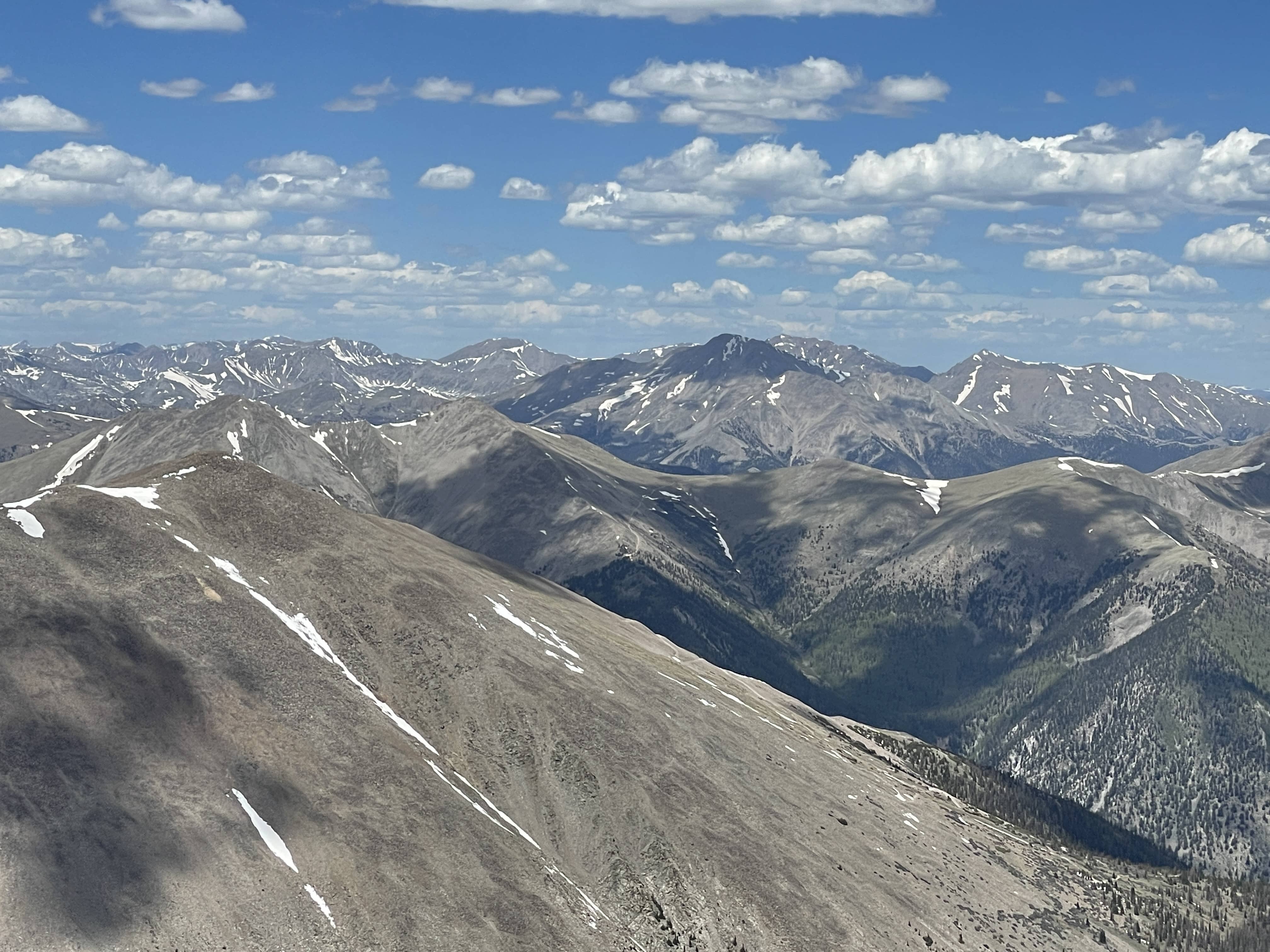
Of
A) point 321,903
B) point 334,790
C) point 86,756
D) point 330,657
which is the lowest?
point 321,903

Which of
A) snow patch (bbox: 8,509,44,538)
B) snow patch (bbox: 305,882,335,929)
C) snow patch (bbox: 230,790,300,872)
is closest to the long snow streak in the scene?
snow patch (bbox: 8,509,44,538)

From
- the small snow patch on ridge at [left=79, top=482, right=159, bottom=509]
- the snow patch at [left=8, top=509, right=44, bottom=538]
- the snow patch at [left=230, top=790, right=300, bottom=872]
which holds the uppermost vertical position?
the small snow patch on ridge at [left=79, top=482, right=159, bottom=509]

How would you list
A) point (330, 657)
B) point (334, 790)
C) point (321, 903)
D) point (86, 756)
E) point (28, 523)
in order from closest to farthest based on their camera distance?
1. point (321, 903)
2. point (86, 756)
3. point (334, 790)
4. point (28, 523)
5. point (330, 657)

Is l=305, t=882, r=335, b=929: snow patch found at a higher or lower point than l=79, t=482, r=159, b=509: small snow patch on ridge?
lower

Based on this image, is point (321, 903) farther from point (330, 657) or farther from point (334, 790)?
point (330, 657)

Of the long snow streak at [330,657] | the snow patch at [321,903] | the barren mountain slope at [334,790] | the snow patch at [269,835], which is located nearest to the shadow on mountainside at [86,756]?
the barren mountain slope at [334,790]

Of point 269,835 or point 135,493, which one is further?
point 135,493

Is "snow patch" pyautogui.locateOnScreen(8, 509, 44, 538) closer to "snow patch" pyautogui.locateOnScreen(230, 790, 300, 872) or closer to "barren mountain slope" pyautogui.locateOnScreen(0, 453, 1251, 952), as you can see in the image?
"barren mountain slope" pyautogui.locateOnScreen(0, 453, 1251, 952)

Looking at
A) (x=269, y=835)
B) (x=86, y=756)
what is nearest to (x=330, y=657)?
(x=269, y=835)

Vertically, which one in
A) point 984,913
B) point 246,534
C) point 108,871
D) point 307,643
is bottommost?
point 984,913

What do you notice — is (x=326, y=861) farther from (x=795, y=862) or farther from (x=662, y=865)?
(x=795, y=862)

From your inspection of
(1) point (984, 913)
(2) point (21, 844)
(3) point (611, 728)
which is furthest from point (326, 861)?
(1) point (984, 913)
